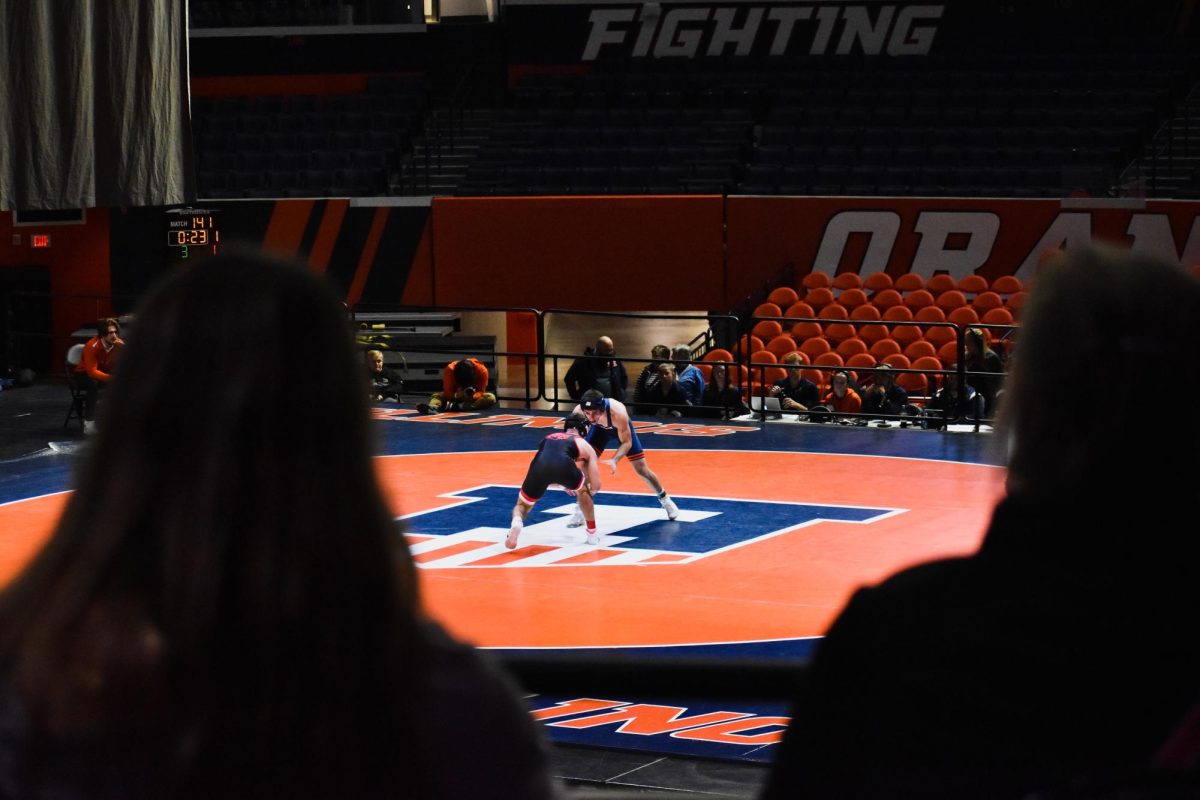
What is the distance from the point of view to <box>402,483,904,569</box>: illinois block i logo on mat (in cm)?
1126

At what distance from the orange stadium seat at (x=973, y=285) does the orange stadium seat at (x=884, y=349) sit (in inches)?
98.5

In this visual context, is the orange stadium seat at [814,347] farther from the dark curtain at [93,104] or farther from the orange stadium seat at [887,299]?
the dark curtain at [93,104]

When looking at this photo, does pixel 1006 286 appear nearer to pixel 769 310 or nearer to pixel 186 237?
pixel 769 310

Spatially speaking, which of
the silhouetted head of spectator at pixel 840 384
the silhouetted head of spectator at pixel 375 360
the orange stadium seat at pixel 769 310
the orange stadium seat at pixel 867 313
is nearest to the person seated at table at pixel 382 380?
the silhouetted head of spectator at pixel 375 360

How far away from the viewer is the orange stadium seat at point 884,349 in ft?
57.2

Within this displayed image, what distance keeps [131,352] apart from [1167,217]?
65.5 ft

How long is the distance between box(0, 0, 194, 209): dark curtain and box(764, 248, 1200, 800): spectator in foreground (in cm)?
606

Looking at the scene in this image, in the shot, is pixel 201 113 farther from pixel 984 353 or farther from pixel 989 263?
pixel 984 353

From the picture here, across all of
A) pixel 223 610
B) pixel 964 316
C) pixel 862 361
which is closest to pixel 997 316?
pixel 964 316

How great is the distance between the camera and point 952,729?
1.40 m

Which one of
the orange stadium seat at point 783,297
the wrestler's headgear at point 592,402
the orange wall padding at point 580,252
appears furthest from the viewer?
the orange wall padding at point 580,252

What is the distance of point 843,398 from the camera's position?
1656 cm

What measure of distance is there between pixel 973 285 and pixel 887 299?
1105 mm

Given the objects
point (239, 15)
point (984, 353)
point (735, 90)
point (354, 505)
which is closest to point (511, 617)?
point (984, 353)
